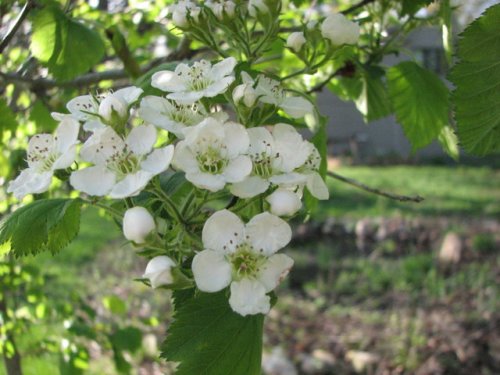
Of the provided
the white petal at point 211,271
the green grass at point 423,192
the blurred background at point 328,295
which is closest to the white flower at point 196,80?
the white petal at point 211,271

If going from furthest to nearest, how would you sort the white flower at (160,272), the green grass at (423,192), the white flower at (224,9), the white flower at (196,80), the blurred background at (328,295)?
the green grass at (423,192), the blurred background at (328,295), the white flower at (224,9), the white flower at (196,80), the white flower at (160,272)

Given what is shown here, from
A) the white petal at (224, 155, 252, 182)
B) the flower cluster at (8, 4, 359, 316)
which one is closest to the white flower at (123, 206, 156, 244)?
the flower cluster at (8, 4, 359, 316)

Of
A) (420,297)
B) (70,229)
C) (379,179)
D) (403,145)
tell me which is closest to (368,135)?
(403,145)

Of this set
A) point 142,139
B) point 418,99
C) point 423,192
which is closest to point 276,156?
point 142,139

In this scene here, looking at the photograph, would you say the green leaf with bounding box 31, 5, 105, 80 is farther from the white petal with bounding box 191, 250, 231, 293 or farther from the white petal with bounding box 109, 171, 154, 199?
the white petal with bounding box 191, 250, 231, 293

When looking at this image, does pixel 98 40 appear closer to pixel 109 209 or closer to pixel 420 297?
pixel 109 209

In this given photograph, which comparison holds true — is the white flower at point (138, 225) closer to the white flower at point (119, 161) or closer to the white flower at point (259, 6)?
the white flower at point (119, 161)
